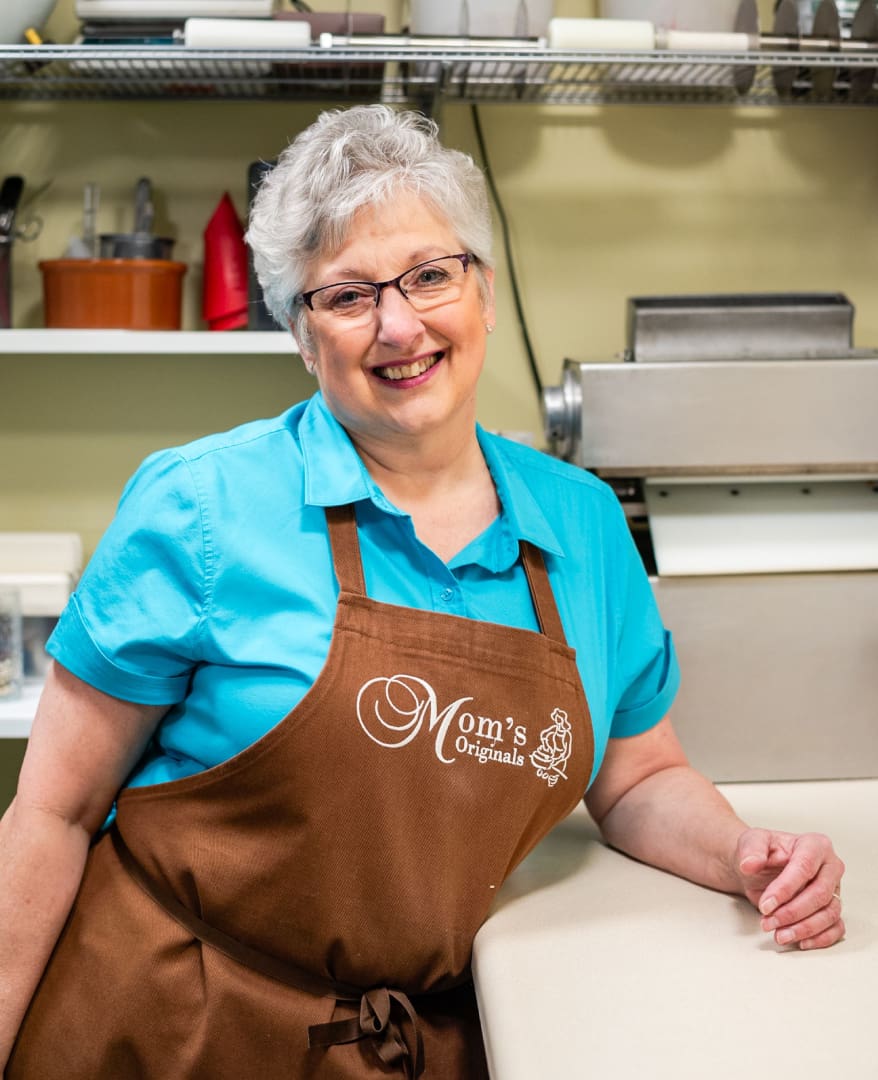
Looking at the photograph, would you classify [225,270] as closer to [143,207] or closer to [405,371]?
[143,207]

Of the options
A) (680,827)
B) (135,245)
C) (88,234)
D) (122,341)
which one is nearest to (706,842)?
(680,827)

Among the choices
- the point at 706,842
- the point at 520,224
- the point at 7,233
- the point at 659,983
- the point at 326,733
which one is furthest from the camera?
the point at 520,224

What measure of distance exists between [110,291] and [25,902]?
1.12 meters

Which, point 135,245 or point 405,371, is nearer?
point 405,371

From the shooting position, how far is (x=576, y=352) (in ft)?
7.13

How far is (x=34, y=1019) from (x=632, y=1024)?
2.00 ft

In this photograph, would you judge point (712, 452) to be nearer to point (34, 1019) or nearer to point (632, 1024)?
point (632, 1024)

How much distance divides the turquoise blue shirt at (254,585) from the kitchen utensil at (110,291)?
30.4 inches

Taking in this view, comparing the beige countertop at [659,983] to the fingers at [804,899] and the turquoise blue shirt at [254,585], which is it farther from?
the turquoise blue shirt at [254,585]

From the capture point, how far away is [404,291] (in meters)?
1.18

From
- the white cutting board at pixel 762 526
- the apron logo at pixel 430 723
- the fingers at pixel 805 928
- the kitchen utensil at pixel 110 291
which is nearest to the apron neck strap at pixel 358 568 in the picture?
the apron logo at pixel 430 723

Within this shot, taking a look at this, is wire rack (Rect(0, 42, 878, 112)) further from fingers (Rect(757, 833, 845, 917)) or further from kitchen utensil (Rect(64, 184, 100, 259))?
fingers (Rect(757, 833, 845, 917))

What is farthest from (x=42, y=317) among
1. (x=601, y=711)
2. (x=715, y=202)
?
(x=601, y=711)

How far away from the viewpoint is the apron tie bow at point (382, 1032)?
3.62ft
